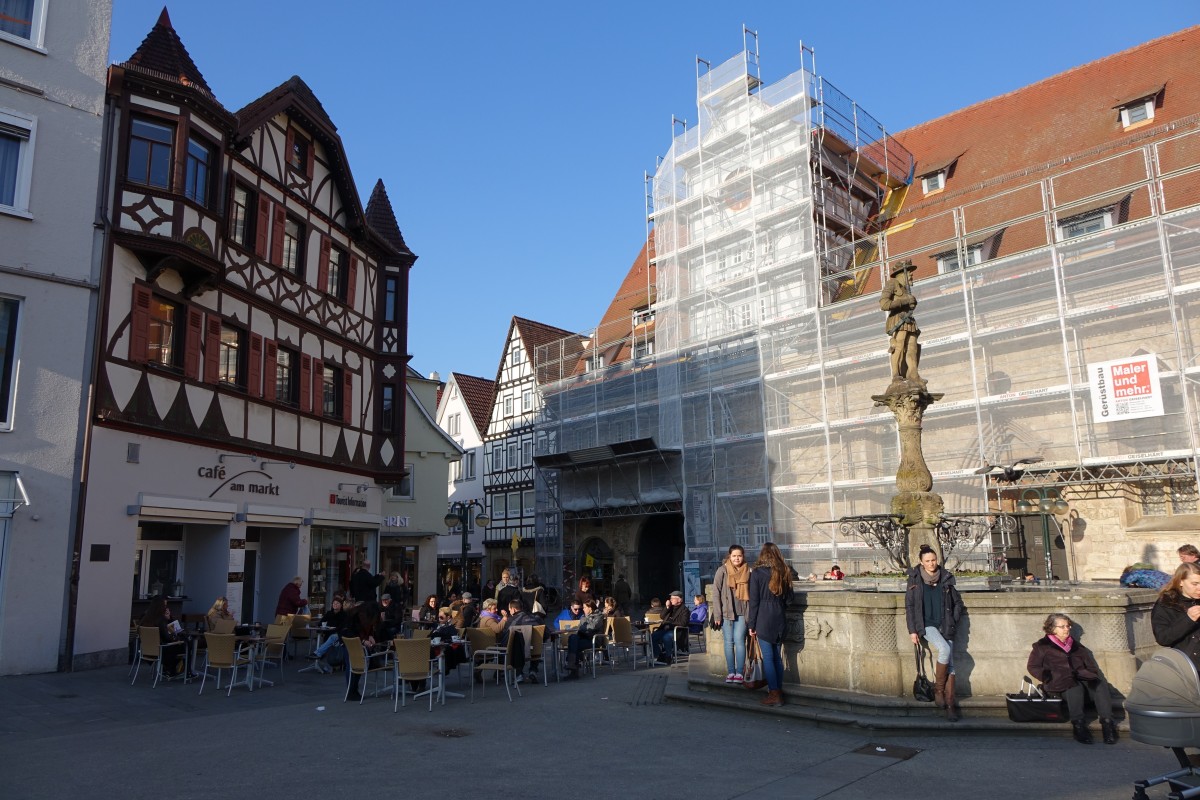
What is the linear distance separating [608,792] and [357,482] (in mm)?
18392

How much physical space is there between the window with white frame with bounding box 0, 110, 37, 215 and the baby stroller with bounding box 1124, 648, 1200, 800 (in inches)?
636

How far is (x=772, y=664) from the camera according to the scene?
30.9 ft

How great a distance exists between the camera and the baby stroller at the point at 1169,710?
5.44m

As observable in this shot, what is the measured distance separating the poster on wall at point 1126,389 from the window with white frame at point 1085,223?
4.11 m

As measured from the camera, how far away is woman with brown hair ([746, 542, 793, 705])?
30.9ft

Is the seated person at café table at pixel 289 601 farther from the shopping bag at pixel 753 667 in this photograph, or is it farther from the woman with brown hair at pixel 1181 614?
the woman with brown hair at pixel 1181 614


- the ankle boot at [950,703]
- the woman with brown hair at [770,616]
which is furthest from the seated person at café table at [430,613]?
the ankle boot at [950,703]

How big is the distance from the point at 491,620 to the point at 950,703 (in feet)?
23.9

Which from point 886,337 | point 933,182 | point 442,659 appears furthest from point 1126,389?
point 442,659

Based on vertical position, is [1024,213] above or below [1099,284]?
above

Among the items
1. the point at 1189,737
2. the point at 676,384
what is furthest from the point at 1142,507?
the point at 1189,737

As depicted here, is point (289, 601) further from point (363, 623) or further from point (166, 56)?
point (166, 56)

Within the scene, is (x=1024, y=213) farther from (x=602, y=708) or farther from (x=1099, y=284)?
(x=602, y=708)

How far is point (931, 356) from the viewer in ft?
78.4
